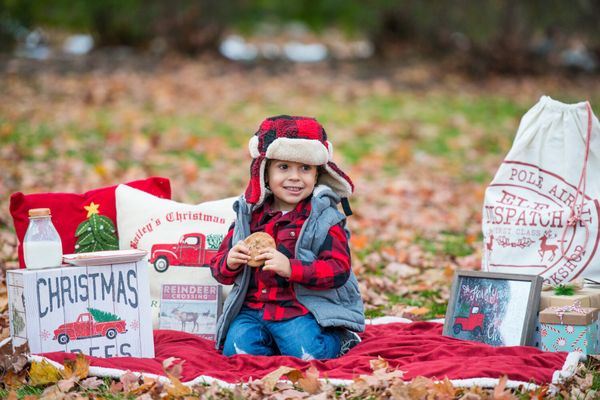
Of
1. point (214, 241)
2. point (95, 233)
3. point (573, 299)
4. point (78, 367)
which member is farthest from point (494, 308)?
point (95, 233)

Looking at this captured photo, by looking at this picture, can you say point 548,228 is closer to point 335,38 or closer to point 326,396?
point 326,396

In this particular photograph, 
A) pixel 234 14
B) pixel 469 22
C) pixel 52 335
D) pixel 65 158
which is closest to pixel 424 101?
pixel 469 22

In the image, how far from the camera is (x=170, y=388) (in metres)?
3.52

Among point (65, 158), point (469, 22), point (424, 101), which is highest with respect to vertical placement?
point (469, 22)

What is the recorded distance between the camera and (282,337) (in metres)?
4.09

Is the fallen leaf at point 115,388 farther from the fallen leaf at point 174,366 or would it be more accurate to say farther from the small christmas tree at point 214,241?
the small christmas tree at point 214,241

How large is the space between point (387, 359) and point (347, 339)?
302 mm

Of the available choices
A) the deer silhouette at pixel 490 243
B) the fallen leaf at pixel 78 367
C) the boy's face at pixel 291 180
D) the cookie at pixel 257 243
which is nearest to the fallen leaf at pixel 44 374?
the fallen leaf at pixel 78 367

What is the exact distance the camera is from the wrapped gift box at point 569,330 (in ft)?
12.8

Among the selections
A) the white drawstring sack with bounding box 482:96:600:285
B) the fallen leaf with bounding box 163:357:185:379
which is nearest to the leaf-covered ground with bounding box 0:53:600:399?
the fallen leaf with bounding box 163:357:185:379

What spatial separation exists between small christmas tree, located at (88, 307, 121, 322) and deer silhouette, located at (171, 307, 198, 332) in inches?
22.5

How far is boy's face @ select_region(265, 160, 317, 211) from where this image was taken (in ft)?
13.6

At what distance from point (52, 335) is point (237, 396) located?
0.94 metres

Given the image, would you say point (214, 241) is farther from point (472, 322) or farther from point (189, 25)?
point (189, 25)
